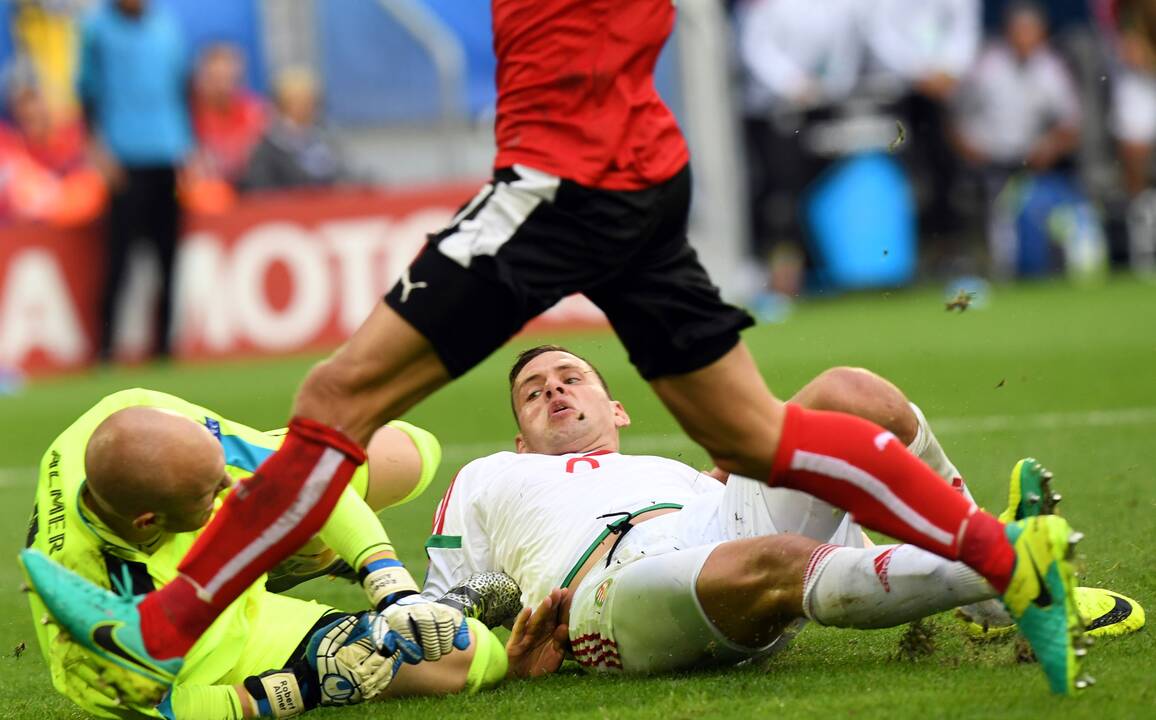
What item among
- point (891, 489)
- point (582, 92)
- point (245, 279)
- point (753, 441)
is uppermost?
point (582, 92)

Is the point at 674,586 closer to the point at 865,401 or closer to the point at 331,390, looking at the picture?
the point at 865,401

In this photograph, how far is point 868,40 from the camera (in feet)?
55.4

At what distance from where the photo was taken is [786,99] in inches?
663

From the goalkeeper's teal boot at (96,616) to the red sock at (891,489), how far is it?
1313mm

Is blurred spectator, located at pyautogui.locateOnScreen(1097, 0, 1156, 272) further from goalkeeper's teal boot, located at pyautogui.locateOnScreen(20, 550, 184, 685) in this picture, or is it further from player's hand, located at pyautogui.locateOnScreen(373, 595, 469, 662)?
goalkeeper's teal boot, located at pyautogui.locateOnScreen(20, 550, 184, 685)

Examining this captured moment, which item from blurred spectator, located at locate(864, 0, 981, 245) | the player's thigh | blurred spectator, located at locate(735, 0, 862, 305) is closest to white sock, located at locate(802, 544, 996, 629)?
the player's thigh

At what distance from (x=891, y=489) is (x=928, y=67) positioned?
1426 cm

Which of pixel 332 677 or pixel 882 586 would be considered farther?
pixel 332 677

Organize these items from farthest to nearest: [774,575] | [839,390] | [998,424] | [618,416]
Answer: [998,424] → [618,416] → [839,390] → [774,575]

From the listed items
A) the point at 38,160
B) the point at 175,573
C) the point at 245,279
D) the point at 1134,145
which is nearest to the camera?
the point at 175,573

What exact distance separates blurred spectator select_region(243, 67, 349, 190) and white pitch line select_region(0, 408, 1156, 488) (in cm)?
608

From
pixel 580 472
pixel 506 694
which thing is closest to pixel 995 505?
pixel 580 472

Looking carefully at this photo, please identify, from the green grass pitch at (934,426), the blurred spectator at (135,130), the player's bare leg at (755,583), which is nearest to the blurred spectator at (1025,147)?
the green grass pitch at (934,426)

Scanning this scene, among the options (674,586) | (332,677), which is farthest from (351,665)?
(674,586)
